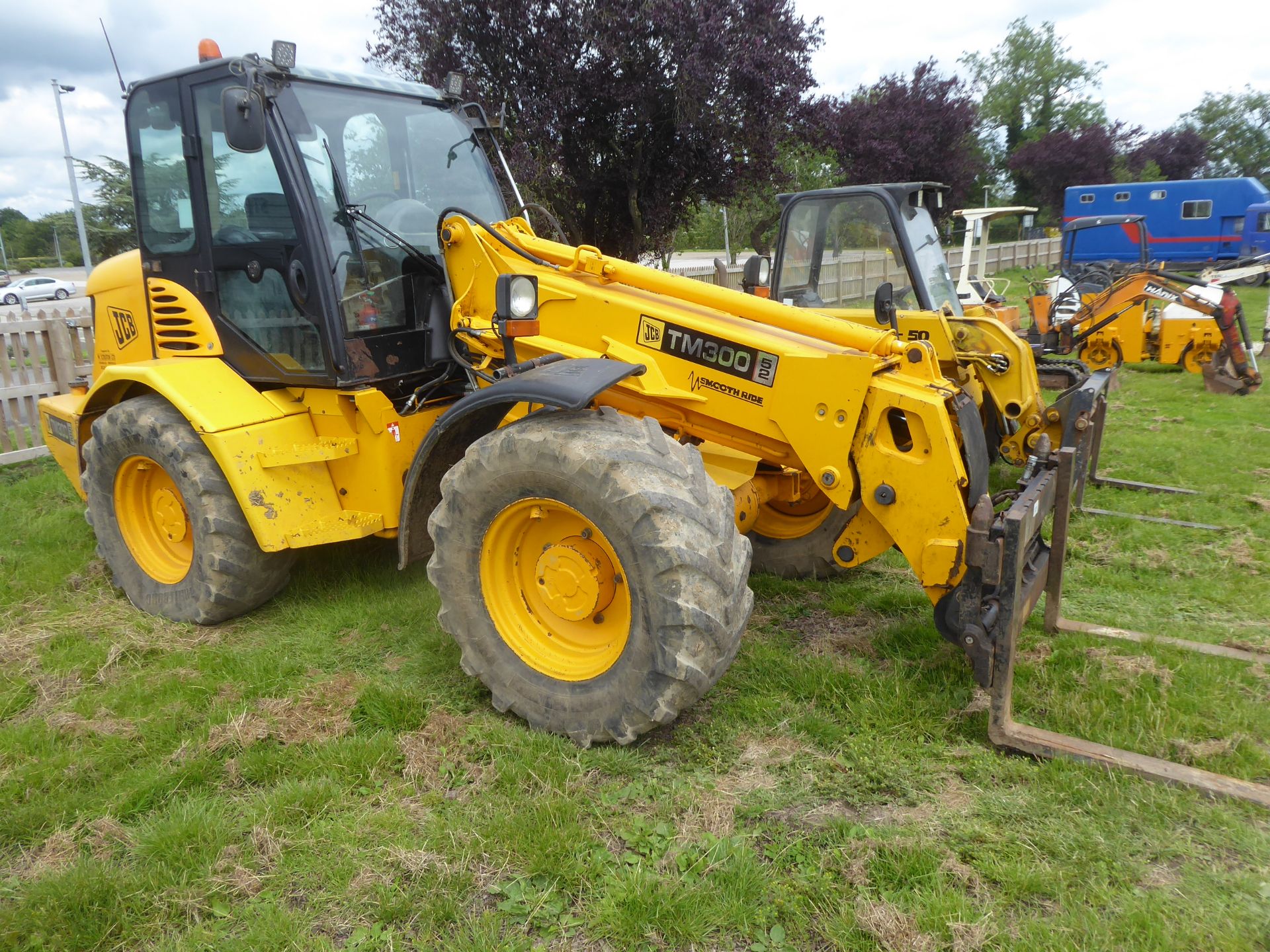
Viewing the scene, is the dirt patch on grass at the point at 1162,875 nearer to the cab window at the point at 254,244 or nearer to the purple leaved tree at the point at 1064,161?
the cab window at the point at 254,244

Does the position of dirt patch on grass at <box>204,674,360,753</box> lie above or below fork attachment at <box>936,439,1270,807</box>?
below

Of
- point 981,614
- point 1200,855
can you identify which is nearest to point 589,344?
point 981,614

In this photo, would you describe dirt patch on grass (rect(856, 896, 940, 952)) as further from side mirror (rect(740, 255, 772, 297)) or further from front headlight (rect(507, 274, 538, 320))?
side mirror (rect(740, 255, 772, 297))

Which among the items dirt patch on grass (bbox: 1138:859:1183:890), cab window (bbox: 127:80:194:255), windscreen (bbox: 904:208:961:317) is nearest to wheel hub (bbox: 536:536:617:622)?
dirt patch on grass (bbox: 1138:859:1183:890)

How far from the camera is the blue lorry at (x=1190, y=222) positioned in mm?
23938

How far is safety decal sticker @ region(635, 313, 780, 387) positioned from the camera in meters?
3.75

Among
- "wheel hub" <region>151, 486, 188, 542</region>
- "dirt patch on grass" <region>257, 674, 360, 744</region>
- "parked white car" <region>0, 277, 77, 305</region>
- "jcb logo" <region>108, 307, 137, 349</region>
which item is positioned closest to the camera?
"dirt patch on grass" <region>257, 674, 360, 744</region>

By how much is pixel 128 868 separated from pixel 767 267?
4069mm

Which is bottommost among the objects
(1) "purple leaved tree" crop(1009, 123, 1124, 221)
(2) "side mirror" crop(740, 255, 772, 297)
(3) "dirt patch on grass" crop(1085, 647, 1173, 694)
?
(3) "dirt patch on grass" crop(1085, 647, 1173, 694)

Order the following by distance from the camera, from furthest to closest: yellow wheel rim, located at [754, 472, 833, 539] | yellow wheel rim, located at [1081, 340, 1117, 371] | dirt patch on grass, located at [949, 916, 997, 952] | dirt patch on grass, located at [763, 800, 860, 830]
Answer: yellow wheel rim, located at [1081, 340, 1117, 371]
yellow wheel rim, located at [754, 472, 833, 539]
dirt patch on grass, located at [763, 800, 860, 830]
dirt patch on grass, located at [949, 916, 997, 952]

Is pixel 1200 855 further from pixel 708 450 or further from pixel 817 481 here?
pixel 708 450

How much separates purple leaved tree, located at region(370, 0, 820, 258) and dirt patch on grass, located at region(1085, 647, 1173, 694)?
8.10 meters

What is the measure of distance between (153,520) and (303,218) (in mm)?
2149

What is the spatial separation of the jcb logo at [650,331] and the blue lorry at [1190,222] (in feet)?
78.9
